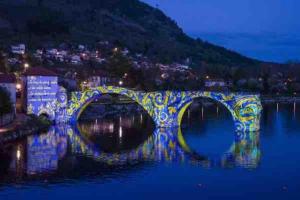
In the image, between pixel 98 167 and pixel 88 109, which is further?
pixel 88 109

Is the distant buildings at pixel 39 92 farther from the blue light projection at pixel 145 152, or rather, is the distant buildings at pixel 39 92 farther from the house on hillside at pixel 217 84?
the house on hillside at pixel 217 84

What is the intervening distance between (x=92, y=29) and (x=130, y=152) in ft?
376

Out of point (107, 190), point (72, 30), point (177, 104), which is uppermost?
point (72, 30)

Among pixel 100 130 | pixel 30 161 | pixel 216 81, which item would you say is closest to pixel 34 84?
pixel 100 130

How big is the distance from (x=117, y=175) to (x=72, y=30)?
356 feet

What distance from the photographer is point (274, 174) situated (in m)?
33.2

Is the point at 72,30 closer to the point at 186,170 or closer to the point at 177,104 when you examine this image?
the point at 177,104

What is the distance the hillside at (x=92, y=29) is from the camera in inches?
4646

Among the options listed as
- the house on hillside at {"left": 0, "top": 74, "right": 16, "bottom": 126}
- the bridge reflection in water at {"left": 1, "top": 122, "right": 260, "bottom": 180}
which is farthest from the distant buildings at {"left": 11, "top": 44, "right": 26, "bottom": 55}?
the bridge reflection in water at {"left": 1, "top": 122, "right": 260, "bottom": 180}

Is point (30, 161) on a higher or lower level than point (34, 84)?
lower

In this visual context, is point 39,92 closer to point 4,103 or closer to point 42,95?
point 42,95

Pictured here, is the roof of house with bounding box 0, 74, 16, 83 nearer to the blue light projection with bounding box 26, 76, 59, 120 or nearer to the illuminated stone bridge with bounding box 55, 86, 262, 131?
the blue light projection with bounding box 26, 76, 59, 120

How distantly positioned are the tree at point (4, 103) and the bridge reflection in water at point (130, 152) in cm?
346

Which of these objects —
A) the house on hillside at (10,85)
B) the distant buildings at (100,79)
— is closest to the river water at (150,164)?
the house on hillside at (10,85)
